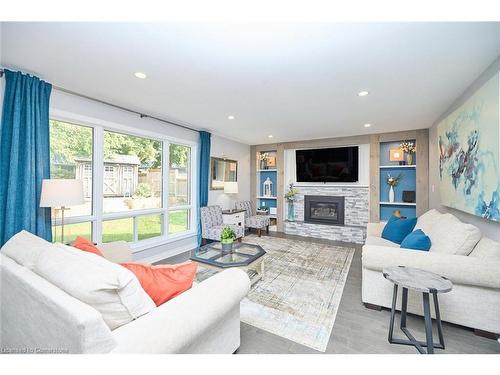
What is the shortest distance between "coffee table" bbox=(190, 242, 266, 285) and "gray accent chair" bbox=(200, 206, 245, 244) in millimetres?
1158

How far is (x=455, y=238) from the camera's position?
2.00m

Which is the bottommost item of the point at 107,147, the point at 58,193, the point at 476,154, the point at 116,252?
the point at 116,252

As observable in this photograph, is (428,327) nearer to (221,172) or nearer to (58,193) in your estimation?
(58,193)

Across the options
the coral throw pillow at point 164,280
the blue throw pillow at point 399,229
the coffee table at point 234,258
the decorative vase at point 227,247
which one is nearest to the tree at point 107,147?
the coffee table at point 234,258

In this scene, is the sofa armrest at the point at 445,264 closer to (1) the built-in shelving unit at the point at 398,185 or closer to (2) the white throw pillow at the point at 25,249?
(2) the white throw pillow at the point at 25,249

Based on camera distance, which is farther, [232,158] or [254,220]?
[232,158]

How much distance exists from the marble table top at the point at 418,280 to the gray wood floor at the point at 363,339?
0.53 meters

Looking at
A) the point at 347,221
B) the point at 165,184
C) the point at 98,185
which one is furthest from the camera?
the point at 347,221

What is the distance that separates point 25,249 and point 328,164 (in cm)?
519

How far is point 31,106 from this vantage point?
2211 millimetres

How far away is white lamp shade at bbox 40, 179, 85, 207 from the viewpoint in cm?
210

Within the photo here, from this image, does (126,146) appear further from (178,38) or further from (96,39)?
(178,38)

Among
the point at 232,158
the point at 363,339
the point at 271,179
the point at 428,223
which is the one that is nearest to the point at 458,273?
the point at 363,339
